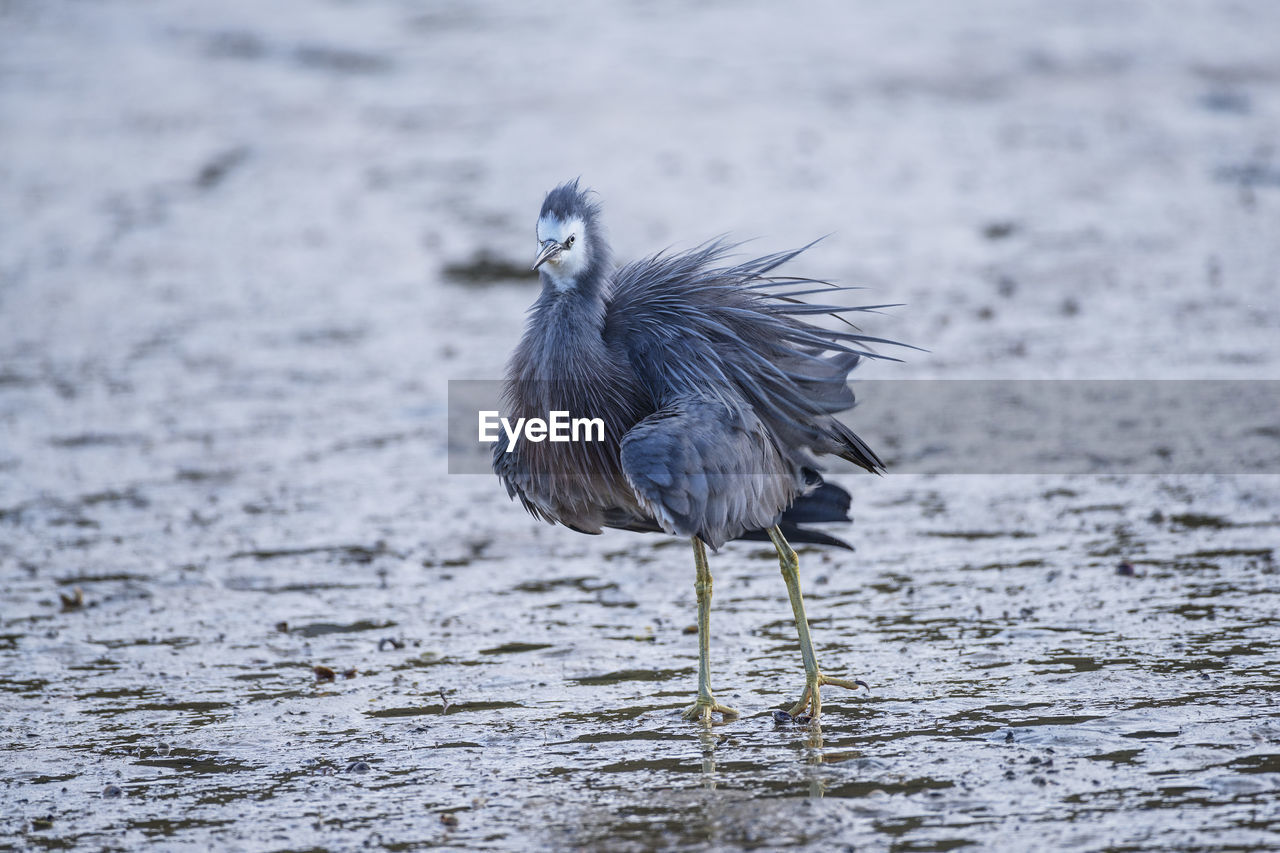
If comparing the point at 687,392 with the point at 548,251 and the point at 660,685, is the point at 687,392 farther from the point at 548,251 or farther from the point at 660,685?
the point at 660,685

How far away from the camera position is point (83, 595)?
23.5 ft

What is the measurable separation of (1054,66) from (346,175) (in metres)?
8.14

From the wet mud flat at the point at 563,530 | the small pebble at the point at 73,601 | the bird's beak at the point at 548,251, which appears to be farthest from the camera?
the small pebble at the point at 73,601

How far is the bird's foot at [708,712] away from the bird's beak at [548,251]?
5.35 ft

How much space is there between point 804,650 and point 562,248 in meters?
1.67

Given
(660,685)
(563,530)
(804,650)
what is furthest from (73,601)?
(804,650)

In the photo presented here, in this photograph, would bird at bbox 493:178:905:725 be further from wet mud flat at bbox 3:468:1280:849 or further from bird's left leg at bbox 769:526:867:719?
wet mud flat at bbox 3:468:1280:849

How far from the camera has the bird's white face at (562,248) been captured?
18.5ft

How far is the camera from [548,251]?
558cm

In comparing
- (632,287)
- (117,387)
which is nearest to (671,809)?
(632,287)

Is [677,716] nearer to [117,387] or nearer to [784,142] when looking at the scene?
[117,387]

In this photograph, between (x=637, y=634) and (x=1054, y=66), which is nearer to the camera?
(x=637, y=634)

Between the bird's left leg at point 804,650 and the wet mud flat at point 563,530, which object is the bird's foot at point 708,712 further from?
the bird's left leg at point 804,650

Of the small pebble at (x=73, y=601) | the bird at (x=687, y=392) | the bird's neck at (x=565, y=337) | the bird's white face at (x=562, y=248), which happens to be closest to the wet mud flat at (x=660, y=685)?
the small pebble at (x=73, y=601)
